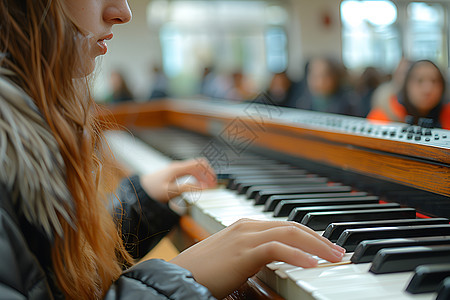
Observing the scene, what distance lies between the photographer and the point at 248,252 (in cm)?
90

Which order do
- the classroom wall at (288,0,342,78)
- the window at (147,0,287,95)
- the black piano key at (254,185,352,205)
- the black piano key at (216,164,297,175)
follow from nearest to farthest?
the black piano key at (254,185,352,205)
the black piano key at (216,164,297,175)
the classroom wall at (288,0,342,78)
the window at (147,0,287,95)

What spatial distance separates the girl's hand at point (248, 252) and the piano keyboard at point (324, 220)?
0.09 ft

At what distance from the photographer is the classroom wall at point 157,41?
11625 mm

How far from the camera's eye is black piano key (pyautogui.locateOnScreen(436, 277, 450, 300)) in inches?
25.8

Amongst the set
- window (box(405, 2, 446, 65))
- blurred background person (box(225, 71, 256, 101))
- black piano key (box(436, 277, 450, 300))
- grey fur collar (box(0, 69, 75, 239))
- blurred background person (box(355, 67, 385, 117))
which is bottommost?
blurred background person (box(225, 71, 256, 101))

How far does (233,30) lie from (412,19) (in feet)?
17.6

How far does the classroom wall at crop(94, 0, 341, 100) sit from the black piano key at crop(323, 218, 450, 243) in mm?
10625

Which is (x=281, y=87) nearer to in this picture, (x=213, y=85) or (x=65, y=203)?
(x=213, y=85)

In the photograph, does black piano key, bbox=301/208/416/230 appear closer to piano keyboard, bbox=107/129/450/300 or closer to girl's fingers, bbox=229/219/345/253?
piano keyboard, bbox=107/129/450/300

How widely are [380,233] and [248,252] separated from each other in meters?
0.28

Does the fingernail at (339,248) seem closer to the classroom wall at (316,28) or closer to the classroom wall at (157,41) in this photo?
the classroom wall at (157,41)

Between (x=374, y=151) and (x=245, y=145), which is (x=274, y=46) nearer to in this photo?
(x=245, y=145)

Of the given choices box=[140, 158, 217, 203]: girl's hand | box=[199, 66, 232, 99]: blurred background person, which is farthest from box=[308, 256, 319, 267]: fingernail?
box=[199, 66, 232, 99]: blurred background person

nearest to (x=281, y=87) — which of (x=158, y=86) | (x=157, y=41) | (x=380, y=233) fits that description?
(x=158, y=86)
